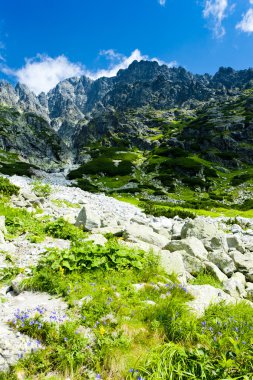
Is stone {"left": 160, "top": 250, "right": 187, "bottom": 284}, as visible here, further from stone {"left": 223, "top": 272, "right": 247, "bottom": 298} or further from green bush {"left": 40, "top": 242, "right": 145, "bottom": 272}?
stone {"left": 223, "top": 272, "right": 247, "bottom": 298}

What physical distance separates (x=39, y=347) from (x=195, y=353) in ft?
8.65

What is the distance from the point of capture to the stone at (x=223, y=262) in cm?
1206

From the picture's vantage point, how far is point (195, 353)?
182 inches

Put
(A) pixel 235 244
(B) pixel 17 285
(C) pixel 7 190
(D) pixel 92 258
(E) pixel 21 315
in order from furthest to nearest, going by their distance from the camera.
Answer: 1. (C) pixel 7 190
2. (A) pixel 235 244
3. (D) pixel 92 258
4. (B) pixel 17 285
5. (E) pixel 21 315

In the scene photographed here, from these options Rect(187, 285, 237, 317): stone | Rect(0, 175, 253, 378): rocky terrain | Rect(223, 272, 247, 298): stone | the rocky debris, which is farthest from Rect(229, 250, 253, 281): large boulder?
the rocky debris

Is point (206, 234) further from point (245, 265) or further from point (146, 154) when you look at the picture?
point (146, 154)

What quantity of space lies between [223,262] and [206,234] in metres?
3.66

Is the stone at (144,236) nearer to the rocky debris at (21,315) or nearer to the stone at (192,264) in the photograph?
the stone at (192,264)

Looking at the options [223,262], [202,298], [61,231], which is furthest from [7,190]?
[202,298]

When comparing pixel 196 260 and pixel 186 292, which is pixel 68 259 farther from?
pixel 196 260

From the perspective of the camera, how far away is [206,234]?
15828mm

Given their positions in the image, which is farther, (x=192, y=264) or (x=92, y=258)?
(x=192, y=264)

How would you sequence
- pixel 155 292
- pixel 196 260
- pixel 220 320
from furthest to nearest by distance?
pixel 196 260 → pixel 155 292 → pixel 220 320

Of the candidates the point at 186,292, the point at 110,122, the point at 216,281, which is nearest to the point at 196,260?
the point at 216,281
